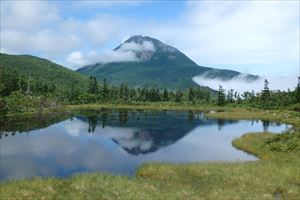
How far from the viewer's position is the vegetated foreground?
98.3 feet

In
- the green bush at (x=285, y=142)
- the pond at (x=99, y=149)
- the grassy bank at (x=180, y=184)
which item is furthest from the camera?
the green bush at (x=285, y=142)

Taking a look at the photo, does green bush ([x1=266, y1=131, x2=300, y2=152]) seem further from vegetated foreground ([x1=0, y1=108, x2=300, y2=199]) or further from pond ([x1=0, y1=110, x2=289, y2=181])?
vegetated foreground ([x1=0, y1=108, x2=300, y2=199])

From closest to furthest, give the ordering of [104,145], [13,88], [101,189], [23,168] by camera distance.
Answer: [101,189]
[23,168]
[104,145]
[13,88]

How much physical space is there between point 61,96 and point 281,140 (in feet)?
505

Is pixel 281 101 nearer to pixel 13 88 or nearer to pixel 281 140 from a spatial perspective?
pixel 13 88

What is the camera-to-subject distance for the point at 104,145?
68.9 meters

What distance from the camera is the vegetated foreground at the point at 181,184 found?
98.3 feet

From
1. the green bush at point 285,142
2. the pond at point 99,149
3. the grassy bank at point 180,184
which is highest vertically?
the green bush at point 285,142

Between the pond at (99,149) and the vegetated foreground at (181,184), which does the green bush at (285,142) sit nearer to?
the pond at (99,149)

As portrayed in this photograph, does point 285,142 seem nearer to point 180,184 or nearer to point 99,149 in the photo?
point 180,184

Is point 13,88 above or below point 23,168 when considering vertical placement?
above

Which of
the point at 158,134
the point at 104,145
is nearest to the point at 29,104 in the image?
the point at 158,134

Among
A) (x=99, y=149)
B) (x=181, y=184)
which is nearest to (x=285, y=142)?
(x=181, y=184)

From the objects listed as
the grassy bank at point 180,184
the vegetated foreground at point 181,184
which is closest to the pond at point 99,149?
the vegetated foreground at point 181,184
